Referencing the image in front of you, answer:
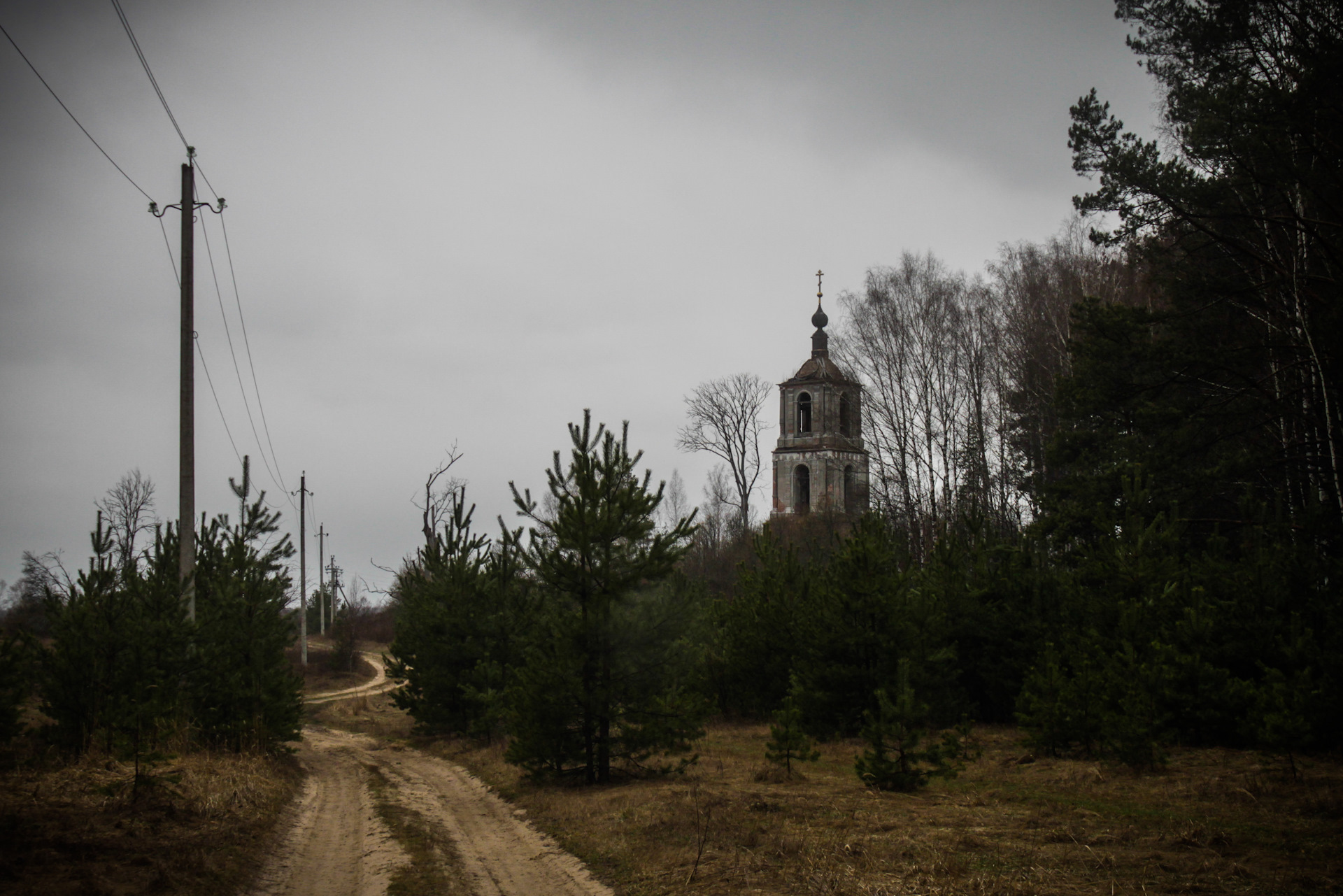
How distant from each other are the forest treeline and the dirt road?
1541 millimetres

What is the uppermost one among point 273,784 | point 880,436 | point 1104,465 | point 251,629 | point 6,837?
point 880,436

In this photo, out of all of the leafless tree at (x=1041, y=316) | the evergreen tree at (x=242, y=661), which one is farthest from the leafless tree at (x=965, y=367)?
the evergreen tree at (x=242, y=661)

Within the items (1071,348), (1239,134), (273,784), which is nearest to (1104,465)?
(1071,348)

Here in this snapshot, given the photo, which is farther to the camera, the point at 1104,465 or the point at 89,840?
the point at 1104,465

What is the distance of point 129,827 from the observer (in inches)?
324

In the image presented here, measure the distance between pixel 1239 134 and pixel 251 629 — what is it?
1835 centimetres

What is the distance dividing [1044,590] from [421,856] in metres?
13.0

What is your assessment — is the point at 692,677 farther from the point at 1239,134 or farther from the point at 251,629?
the point at 1239,134

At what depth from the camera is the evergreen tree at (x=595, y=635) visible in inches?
476

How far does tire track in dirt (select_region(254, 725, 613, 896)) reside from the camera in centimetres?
776

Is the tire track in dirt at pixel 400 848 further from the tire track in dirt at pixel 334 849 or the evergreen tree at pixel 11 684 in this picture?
the evergreen tree at pixel 11 684

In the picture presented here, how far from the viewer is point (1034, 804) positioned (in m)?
9.54

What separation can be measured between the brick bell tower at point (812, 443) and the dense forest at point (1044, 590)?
65.8 ft

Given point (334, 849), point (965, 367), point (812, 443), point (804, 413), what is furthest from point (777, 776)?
point (804, 413)
